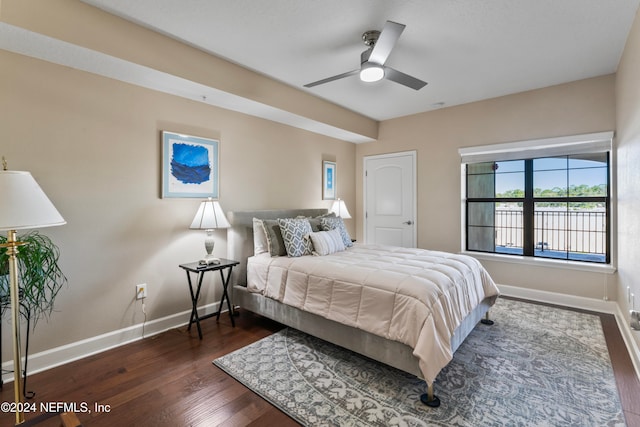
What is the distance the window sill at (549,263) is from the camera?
3.33 m

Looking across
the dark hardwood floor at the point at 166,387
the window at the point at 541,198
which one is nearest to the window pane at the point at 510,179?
the window at the point at 541,198

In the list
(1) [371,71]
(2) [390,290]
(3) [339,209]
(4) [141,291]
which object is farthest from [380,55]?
(4) [141,291]

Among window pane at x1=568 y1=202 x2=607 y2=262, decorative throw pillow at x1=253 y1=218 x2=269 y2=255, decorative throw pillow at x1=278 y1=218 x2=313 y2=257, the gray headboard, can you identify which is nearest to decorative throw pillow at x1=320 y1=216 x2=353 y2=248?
decorative throw pillow at x1=278 y1=218 x2=313 y2=257

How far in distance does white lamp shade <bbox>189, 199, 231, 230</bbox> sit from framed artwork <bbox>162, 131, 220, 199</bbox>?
284 millimetres

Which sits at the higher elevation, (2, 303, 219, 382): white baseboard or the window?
the window

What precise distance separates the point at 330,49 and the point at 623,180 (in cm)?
295

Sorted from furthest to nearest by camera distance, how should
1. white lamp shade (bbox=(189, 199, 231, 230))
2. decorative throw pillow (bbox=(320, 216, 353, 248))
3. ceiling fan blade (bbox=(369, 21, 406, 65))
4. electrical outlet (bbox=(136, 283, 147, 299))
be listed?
decorative throw pillow (bbox=(320, 216, 353, 248)), white lamp shade (bbox=(189, 199, 231, 230)), electrical outlet (bbox=(136, 283, 147, 299)), ceiling fan blade (bbox=(369, 21, 406, 65))

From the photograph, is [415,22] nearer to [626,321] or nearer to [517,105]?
[517,105]

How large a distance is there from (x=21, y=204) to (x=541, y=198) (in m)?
4.88

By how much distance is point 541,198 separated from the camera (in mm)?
3824

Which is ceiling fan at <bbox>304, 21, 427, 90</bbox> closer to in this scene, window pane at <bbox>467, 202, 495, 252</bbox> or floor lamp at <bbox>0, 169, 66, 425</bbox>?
floor lamp at <bbox>0, 169, 66, 425</bbox>

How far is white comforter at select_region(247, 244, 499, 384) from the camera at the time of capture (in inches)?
75.0

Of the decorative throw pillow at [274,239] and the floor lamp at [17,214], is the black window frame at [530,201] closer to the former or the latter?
the decorative throw pillow at [274,239]

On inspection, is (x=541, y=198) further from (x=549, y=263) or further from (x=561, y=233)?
(x=549, y=263)
